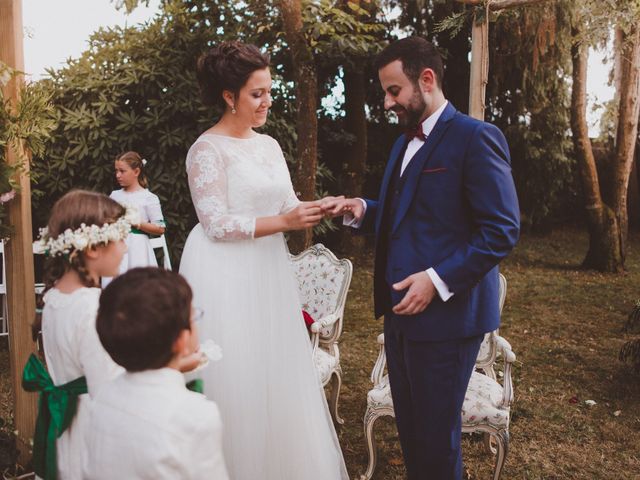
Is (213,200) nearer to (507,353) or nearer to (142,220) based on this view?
(507,353)

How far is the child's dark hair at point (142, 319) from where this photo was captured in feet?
4.85

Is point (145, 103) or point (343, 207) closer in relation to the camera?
point (343, 207)

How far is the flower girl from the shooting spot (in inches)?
74.3

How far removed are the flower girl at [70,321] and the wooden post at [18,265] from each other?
0.90m

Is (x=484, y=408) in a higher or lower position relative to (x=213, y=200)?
lower

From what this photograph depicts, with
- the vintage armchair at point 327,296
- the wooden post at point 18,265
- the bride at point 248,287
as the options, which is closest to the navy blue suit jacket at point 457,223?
the bride at point 248,287

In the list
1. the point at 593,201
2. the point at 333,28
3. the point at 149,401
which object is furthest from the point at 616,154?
the point at 149,401

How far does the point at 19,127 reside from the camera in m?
2.62

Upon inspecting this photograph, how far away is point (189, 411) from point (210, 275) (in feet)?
4.11

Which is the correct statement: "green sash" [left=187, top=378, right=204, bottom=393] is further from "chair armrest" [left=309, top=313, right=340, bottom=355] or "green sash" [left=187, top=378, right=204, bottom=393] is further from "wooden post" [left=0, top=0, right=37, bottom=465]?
"chair armrest" [left=309, top=313, right=340, bottom=355]

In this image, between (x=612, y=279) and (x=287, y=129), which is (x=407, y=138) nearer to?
(x=287, y=129)

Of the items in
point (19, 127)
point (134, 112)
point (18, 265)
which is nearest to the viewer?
point (19, 127)

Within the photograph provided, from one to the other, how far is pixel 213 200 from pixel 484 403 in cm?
165

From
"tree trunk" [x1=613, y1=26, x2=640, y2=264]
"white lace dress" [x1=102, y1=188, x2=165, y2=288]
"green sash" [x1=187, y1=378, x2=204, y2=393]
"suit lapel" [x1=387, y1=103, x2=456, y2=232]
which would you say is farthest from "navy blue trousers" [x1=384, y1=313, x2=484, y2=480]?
"tree trunk" [x1=613, y1=26, x2=640, y2=264]
